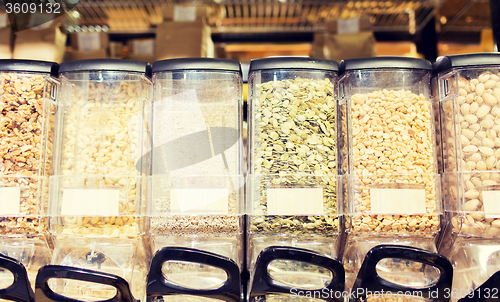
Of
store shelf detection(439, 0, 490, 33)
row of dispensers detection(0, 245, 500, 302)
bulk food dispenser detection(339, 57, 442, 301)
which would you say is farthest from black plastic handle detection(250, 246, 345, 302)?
store shelf detection(439, 0, 490, 33)

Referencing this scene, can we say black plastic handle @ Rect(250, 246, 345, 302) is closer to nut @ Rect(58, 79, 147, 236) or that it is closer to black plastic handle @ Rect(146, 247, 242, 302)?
black plastic handle @ Rect(146, 247, 242, 302)

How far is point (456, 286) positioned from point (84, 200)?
2.70 feet

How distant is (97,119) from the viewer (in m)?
0.79

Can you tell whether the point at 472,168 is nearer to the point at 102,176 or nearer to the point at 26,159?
the point at 102,176

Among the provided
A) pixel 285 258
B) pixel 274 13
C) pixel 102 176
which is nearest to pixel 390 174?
pixel 285 258

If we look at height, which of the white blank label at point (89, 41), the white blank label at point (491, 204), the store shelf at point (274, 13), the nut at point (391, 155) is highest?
the store shelf at point (274, 13)

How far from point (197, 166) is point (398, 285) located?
Answer: 0.47m

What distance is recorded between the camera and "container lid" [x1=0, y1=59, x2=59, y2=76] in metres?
0.82

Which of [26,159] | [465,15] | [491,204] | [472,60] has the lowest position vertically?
[491,204]

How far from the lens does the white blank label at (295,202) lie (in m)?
0.73

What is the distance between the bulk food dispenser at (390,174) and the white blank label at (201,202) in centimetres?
28

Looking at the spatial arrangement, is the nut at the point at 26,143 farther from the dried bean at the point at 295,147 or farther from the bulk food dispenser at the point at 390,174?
the bulk food dispenser at the point at 390,174

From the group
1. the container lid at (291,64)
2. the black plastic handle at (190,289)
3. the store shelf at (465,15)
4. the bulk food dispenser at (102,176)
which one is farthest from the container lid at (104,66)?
the store shelf at (465,15)

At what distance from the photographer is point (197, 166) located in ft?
2.51
